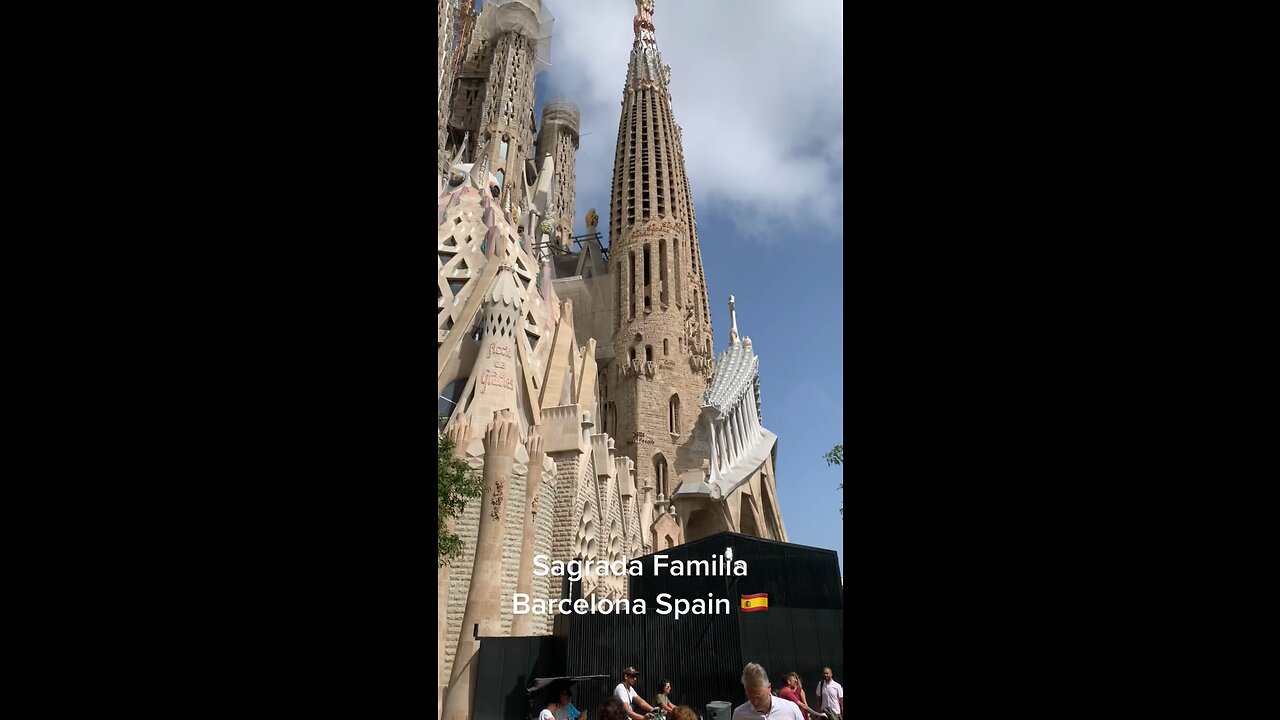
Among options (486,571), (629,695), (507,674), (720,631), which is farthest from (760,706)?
(486,571)

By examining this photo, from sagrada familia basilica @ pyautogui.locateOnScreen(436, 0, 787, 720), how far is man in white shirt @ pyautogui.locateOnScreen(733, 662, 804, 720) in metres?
8.85

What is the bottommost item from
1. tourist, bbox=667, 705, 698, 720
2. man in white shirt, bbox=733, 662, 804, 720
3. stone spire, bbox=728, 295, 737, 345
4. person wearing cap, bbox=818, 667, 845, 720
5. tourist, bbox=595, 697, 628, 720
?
person wearing cap, bbox=818, 667, 845, 720

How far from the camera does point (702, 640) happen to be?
12086 mm

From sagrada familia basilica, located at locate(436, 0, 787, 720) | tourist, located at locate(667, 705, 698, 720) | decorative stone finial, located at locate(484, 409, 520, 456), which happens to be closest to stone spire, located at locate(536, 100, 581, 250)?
sagrada familia basilica, located at locate(436, 0, 787, 720)

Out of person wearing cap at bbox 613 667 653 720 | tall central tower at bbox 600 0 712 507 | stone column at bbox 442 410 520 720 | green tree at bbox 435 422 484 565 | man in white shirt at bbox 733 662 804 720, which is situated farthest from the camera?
tall central tower at bbox 600 0 712 507

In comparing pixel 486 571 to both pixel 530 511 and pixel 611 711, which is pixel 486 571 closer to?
pixel 530 511

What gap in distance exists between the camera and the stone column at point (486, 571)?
40.2 ft

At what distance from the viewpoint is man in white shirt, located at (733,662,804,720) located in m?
3.10

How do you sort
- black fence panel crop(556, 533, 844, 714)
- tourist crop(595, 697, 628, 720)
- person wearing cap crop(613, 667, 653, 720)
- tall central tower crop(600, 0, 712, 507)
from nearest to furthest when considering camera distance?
tourist crop(595, 697, 628, 720)
person wearing cap crop(613, 667, 653, 720)
black fence panel crop(556, 533, 844, 714)
tall central tower crop(600, 0, 712, 507)

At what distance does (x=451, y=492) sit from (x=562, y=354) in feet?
26.4

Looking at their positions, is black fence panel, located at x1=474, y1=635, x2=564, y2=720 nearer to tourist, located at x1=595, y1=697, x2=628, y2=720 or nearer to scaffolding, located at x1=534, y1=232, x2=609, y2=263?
tourist, located at x1=595, y1=697, x2=628, y2=720
